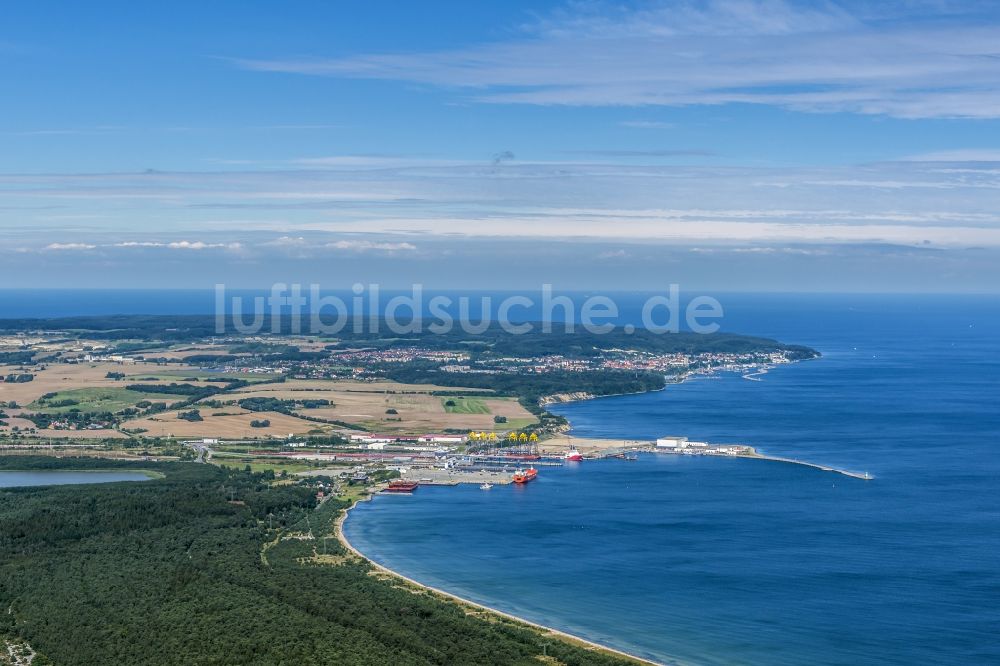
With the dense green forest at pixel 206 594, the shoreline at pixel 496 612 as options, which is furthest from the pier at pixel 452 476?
the shoreline at pixel 496 612

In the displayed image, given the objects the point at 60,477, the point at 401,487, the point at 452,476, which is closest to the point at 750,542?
the point at 401,487

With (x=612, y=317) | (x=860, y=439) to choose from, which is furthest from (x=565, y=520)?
(x=612, y=317)

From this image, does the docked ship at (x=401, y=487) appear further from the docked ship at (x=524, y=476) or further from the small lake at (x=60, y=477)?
the small lake at (x=60, y=477)

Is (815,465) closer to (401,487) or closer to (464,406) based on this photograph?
(401,487)

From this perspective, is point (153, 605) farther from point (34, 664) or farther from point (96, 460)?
point (96, 460)

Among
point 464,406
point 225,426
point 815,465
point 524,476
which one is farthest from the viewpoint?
point 464,406
